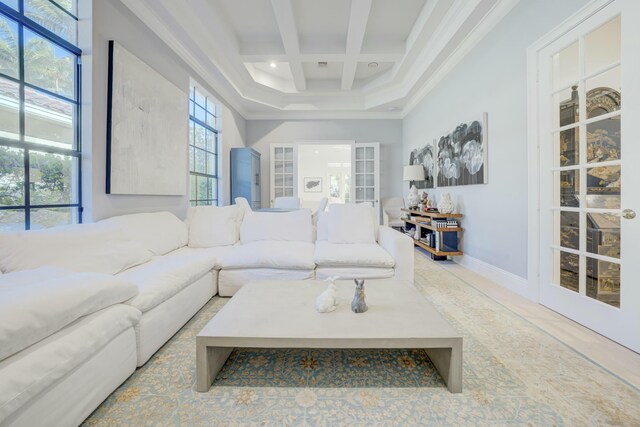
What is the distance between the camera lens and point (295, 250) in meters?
2.76

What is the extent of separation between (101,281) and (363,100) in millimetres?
5685

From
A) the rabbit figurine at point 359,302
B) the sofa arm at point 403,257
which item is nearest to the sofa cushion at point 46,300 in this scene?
the rabbit figurine at point 359,302

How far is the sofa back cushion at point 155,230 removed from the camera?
2414 millimetres

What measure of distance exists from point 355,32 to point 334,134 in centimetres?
280

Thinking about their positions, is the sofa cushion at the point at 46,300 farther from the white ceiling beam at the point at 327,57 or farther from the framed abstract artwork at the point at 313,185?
the framed abstract artwork at the point at 313,185

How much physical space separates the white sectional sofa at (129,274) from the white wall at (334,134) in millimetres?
3380

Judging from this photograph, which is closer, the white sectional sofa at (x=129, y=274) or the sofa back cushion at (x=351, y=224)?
the white sectional sofa at (x=129, y=274)

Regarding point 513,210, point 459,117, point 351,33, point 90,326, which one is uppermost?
point 351,33

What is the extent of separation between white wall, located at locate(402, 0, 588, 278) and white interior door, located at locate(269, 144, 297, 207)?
138 inches

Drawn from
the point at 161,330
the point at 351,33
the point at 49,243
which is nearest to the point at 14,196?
the point at 49,243

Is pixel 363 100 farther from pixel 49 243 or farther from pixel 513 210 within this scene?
pixel 49 243

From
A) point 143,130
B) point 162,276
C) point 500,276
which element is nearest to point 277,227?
point 162,276

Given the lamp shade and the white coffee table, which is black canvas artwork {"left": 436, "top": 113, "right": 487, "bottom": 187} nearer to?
the lamp shade

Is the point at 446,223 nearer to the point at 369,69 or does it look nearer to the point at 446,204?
the point at 446,204
